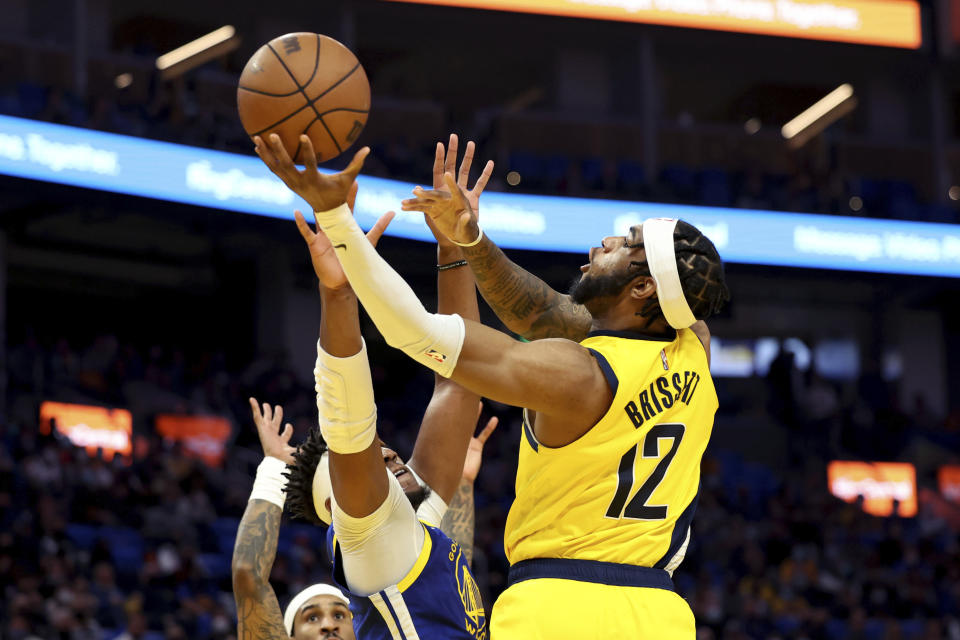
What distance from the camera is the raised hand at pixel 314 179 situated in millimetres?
2844

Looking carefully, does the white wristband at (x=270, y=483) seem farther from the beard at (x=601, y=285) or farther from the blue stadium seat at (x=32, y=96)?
the blue stadium seat at (x=32, y=96)

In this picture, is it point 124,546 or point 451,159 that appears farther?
point 124,546

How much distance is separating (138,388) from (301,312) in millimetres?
3925

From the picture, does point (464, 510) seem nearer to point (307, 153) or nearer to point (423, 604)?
point (423, 604)

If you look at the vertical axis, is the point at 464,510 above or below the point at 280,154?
below

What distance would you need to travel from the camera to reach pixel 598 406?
3080 mm

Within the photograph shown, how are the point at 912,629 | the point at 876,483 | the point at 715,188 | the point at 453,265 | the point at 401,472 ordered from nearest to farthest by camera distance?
the point at 401,472 < the point at 453,265 < the point at 912,629 < the point at 715,188 < the point at 876,483

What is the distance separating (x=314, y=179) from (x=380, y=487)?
888mm

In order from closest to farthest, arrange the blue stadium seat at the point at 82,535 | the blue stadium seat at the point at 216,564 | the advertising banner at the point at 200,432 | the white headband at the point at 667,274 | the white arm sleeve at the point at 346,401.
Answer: the white arm sleeve at the point at 346,401 → the white headband at the point at 667,274 → the blue stadium seat at the point at 82,535 → the blue stadium seat at the point at 216,564 → the advertising banner at the point at 200,432

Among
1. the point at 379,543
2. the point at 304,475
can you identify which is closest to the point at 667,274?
the point at 379,543

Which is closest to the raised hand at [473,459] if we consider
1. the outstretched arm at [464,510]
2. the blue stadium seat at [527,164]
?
the outstretched arm at [464,510]

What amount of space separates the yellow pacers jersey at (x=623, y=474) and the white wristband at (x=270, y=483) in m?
1.41

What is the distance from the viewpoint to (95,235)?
18500mm

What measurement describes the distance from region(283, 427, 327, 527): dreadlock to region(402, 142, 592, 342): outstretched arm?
66 centimetres
